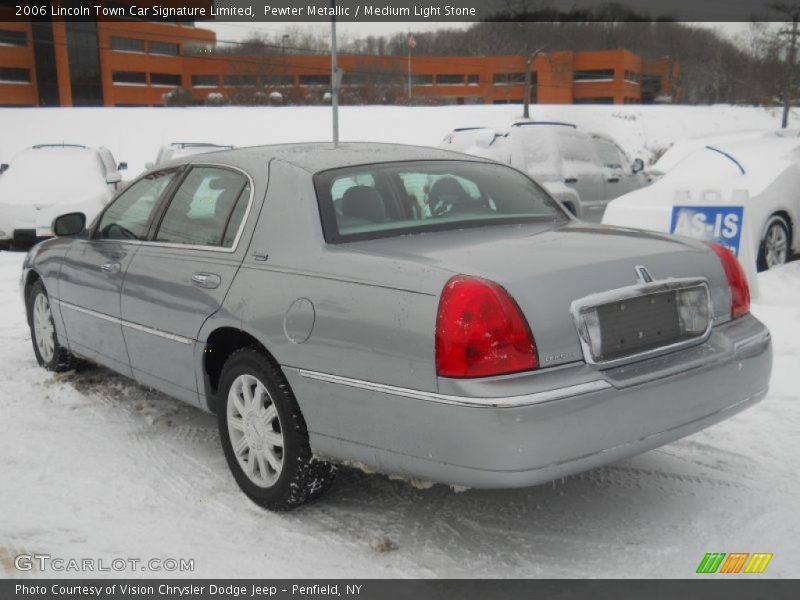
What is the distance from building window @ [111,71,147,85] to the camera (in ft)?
221

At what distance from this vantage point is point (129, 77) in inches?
2682

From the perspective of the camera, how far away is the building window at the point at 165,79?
70.6m

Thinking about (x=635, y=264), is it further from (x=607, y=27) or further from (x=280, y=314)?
(x=607, y=27)

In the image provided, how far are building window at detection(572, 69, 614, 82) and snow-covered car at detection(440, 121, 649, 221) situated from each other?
69684mm

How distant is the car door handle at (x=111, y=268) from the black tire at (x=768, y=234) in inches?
261

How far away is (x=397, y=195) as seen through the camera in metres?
3.86

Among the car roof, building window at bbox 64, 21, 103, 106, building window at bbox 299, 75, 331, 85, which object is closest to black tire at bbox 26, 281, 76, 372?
the car roof

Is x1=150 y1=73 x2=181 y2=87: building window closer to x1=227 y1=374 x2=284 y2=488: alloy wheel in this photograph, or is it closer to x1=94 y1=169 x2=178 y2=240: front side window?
x1=94 y1=169 x2=178 y2=240: front side window

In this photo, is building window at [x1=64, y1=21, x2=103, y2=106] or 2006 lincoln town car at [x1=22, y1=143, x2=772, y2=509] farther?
building window at [x1=64, y1=21, x2=103, y2=106]

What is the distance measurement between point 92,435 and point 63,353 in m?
1.32

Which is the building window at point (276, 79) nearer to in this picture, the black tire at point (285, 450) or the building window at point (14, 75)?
the building window at point (14, 75)

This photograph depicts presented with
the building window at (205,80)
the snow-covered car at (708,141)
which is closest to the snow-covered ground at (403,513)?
the snow-covered car at (708,141)

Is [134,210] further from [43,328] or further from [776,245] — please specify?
[776,245]
